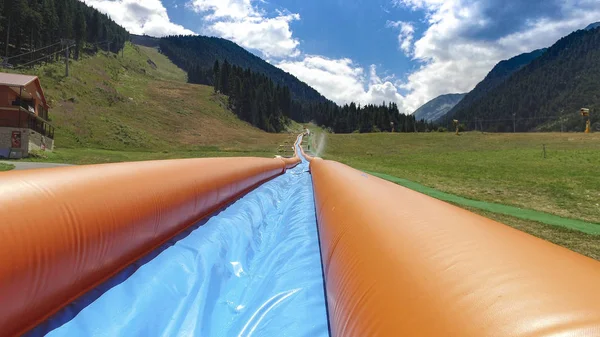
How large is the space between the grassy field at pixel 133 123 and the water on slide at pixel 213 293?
15.8 m

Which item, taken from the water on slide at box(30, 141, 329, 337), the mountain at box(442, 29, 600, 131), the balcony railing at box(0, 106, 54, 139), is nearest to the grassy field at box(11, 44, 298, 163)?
the balcony railing at box(0, 106, 54, 139)

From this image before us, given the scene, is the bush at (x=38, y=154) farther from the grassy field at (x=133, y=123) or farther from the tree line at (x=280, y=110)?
the tree line at (x=280, y=110)

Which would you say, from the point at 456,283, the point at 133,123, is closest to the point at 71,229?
the point at 456,283

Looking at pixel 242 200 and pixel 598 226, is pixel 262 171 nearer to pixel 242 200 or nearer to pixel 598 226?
pixel 242 200

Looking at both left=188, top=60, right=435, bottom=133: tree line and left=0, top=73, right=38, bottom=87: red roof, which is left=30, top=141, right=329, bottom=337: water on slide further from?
left=188, top=60, right=435, bottom=133: tree line

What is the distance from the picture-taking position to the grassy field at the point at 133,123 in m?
24.0

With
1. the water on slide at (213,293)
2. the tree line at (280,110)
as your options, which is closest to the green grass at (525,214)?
the water on slide at (213,293)

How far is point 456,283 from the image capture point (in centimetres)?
108

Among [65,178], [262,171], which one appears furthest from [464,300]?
[262,171]

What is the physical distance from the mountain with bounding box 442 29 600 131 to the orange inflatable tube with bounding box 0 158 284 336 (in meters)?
114

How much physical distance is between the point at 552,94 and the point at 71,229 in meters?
150

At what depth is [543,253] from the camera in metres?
1.26

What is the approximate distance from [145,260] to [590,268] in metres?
2.74

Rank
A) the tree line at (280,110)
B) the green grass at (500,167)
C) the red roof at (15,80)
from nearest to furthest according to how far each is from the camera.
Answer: the green grass at (500,167), the red roof at (15,80), the tree line at (280,110)
